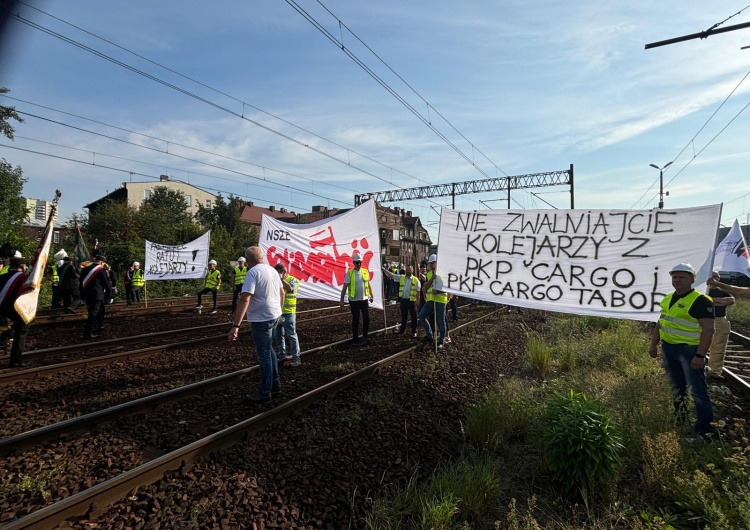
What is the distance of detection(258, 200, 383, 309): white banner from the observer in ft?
32.9

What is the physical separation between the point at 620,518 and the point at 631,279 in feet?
11.8

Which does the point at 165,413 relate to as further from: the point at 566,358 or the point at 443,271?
the point at 566,358

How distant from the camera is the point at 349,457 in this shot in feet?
14.6

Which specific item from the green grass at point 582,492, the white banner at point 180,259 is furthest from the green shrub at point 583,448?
the white banner at point 180,259

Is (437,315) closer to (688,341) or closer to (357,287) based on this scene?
(357,287)

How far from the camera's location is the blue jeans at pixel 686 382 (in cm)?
450

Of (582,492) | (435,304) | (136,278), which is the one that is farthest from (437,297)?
(136,278)

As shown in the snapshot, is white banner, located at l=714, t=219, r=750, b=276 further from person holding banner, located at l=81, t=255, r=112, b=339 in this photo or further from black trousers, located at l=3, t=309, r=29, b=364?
person holding banner, located at l=81, t=255, r=112, b=339

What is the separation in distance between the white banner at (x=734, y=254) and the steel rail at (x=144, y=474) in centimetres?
1133

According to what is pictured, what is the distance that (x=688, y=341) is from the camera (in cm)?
462

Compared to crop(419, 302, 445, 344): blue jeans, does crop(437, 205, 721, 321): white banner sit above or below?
above

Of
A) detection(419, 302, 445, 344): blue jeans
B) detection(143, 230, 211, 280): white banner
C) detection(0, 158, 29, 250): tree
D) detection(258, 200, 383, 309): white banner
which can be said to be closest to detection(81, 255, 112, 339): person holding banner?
detection(258, 200, 383, 309): white banner

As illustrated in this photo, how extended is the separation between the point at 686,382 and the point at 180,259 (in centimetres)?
1772

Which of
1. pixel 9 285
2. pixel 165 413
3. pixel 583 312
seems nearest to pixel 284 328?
pixel 165 413
